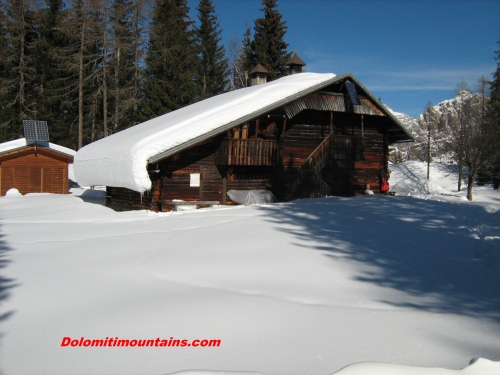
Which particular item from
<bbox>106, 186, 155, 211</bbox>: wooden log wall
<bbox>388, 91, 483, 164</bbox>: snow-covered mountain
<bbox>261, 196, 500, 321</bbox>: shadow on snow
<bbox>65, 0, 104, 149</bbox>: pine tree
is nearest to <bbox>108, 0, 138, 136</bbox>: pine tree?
<bbox>65, 0, 104, 149</bbox>: pine tree

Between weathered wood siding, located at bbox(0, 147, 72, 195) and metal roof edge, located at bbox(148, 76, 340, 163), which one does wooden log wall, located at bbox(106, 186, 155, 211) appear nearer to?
metal roof edge, located at bbox(148, 76, 340, 163)

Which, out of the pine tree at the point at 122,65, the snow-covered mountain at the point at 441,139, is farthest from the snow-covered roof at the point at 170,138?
the pine tree at the point at 122,65

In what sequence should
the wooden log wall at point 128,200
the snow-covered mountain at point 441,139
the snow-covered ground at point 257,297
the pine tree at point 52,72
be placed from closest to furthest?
the snow-covered ground at point 257,297 → the wooden log wall at point 128,200 → the snow-covered mountain at point 441,139 → the pine tree at point 52,72

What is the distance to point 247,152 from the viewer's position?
58.7 ft

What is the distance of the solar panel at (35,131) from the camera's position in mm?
28228

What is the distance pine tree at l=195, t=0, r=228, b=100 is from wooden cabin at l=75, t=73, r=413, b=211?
25.2 m

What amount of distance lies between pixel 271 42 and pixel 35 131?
24.7 m

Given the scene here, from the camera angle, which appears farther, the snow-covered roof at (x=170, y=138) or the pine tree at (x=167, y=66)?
the pine tree at (x=167, y=66)

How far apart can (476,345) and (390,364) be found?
116cm

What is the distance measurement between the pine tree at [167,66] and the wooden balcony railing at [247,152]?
701 inches

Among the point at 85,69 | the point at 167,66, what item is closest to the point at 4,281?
the point at 167,66

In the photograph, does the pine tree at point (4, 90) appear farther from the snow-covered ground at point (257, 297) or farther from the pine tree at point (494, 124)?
the pine tree at point (494, 124)

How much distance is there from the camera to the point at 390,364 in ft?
12.5

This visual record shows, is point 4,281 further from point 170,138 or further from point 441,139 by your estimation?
point 441,139
